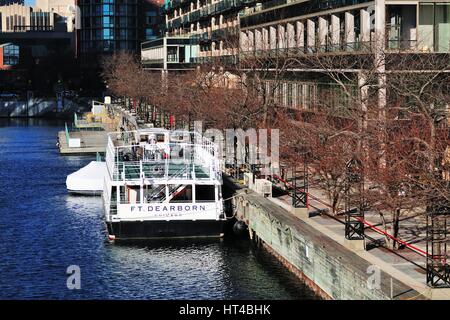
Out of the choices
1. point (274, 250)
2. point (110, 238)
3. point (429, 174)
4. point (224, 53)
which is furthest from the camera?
point (224, 53)

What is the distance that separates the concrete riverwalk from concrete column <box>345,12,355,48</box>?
49.3ft

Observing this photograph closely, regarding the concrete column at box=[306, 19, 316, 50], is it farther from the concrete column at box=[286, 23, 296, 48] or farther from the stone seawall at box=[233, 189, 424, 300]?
the stone seawall at box=[233, 189, 424, 300]

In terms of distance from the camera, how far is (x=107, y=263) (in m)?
46.4

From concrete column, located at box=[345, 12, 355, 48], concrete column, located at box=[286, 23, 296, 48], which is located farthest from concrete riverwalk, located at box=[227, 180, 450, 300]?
concrete column, located at box=[286, 23, 296, 48]

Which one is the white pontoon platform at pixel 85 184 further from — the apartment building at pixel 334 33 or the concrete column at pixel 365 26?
the concrete column at pixel 365 26

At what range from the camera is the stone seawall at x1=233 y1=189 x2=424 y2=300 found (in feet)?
106

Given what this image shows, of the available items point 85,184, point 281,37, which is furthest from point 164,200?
point 281,37

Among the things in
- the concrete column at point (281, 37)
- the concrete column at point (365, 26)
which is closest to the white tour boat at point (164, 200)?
the concrete column at point (365, 26)
